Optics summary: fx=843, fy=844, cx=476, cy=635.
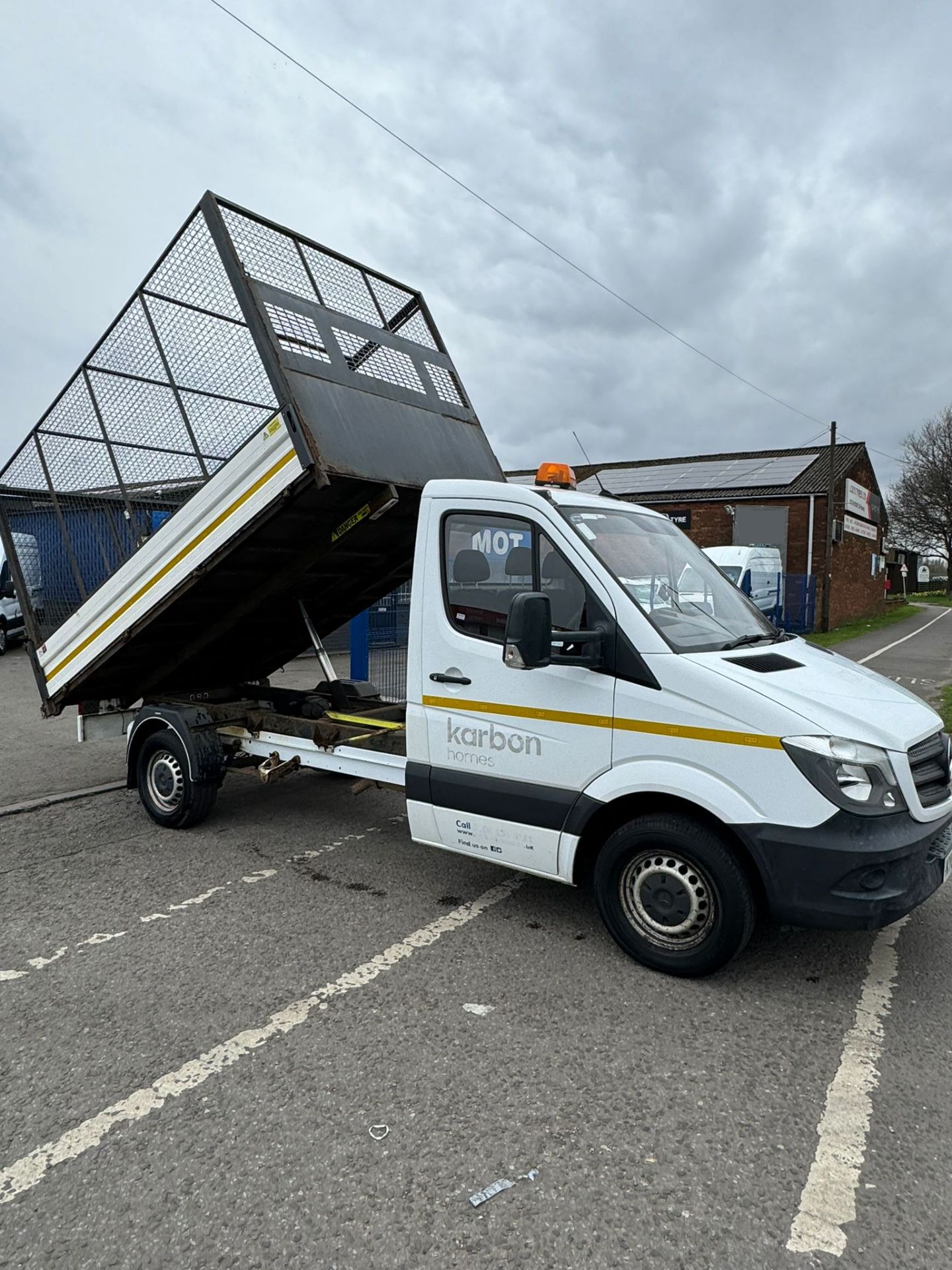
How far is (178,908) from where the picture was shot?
15.4 ft

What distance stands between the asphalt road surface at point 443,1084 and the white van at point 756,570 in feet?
53.9

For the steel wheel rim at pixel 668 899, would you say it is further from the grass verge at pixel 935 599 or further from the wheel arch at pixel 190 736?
the grass verge at pixel 935 599

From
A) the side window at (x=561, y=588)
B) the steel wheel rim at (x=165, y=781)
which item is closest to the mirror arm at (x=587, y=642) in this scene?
the side window at (x=561, y=588)

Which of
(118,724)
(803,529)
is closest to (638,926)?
(118,724)

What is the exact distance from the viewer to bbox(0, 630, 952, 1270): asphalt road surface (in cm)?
242

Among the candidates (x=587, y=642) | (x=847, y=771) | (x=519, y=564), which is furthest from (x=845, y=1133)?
(x=519, y=564)

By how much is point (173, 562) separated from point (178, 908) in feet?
6.97

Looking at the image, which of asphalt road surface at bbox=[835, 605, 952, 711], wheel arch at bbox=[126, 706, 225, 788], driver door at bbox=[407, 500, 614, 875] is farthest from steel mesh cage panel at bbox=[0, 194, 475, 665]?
asphalt road surface at bbox=[835, 605, 952, 711]

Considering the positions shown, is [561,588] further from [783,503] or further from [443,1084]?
[783,503]

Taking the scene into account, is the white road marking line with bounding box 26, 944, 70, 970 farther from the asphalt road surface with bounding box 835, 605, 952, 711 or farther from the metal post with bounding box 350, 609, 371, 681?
the asphalt road surface with bounding box 835, 605, 952, 711

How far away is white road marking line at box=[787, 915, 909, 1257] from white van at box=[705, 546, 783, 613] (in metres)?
16.9

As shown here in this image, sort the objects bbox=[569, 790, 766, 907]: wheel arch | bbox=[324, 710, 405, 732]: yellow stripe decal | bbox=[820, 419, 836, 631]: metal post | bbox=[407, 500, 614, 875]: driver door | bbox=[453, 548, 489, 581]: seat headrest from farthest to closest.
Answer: bbox=[820, 419, 836, 631]: metal post < bbox=[324, 710, 405, 732]: yellow stripe decal < bbox=[453, 548, 489, 581]: seat headrest < bbox=[407, 500, 614, 875]: driver door < bbox=[569, 790, 766, 907]: wheel arch

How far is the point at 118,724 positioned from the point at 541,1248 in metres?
5.34

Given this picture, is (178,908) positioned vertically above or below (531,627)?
below
